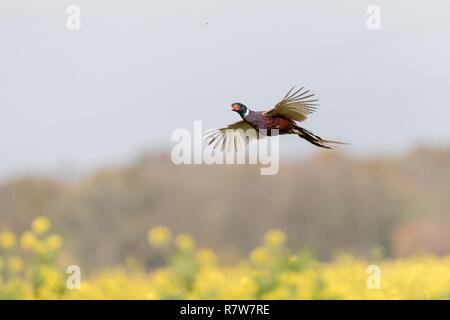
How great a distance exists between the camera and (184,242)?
5160 mm

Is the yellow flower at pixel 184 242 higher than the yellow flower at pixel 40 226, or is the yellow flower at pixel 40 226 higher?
the yellow flower at pixel 40 226

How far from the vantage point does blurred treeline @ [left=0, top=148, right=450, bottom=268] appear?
15.2m

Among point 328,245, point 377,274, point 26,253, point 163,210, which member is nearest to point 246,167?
point 163,210

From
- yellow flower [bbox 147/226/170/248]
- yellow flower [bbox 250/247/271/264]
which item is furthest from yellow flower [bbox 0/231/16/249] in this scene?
yellow flower [bbox 250/247/271/264]

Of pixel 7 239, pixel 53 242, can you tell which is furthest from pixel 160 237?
pixel 7 239

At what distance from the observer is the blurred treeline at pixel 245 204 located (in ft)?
49.9

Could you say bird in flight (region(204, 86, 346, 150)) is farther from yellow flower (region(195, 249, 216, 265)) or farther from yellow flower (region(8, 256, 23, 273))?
yellow flower (region(8, 256, 23, 273))

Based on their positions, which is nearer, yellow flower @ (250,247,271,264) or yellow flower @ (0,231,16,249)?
yellow flower @ (250,247,271,264)

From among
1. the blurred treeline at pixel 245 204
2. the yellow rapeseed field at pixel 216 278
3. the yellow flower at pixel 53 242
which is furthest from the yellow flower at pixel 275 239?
the blurred treeline at pixel 245 204

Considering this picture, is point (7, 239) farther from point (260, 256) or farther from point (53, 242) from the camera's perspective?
point (260, 256)

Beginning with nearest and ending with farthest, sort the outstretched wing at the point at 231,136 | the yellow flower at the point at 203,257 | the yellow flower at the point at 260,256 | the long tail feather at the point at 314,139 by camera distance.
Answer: the long tail feather at the point at 314,139
the outstretched wing at the point at 231,136
the yellow flower at the point at 260,256
the yellow flower at the point at 203,257

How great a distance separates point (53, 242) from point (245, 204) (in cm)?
1236

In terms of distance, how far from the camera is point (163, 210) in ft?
56.5

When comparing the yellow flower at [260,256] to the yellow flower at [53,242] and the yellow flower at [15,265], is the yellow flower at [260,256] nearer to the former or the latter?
the yellow flower at [53,242]
